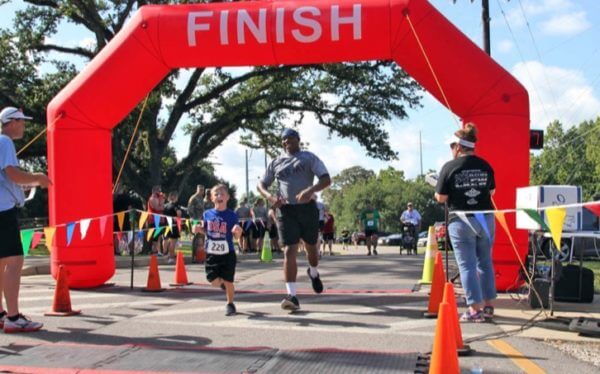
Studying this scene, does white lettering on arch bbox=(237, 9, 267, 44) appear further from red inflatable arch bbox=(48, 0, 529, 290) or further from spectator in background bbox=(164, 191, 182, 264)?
spectator in background bbox=(164, 191, 182, 264)

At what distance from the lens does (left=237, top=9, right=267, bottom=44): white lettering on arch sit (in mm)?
8484

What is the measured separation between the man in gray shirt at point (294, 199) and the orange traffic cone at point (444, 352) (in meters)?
3.19

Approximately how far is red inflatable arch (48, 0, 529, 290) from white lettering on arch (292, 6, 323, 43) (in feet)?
0.05

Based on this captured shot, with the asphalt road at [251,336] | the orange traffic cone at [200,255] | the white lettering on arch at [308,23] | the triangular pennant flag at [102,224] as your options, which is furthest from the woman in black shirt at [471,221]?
the orange traffic cone at [200,255]

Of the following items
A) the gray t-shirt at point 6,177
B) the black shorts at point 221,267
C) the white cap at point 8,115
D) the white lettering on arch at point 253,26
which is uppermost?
the white lettering on arch at point 253,26

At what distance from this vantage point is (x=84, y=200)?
28.5ft

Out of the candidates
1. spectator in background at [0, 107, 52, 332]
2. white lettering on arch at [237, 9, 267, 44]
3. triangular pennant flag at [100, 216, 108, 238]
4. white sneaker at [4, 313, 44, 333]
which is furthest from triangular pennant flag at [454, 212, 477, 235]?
triangular pennant flag at [100, 216, 108, 238]

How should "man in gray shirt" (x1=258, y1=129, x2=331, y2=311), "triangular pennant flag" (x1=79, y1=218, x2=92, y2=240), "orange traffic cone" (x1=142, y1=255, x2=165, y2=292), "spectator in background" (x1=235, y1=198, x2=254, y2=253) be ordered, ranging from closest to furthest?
"man in gray shirt" (x1=258, y1=129, x2=331, y2=311), "triangular pennant flag" (x1=79, y1=218, x2=92, y2=240), "orange traffic cone" (x1=142, y1=255, x2=165, y2=292), "spectator in background" (x1=235, y1=198, x2=254, y2=253)

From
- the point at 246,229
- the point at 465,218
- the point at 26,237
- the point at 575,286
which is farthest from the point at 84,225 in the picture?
the point at 246,229

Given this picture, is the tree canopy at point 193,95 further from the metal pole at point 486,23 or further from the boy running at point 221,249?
the boy running at point 221,249

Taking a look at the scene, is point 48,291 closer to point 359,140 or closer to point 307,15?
point 307,15

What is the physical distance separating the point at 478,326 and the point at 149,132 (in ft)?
58.5

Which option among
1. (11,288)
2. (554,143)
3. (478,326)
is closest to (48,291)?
(11,288)

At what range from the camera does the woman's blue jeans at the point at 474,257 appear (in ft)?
19.9
